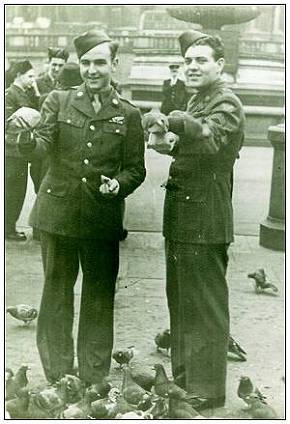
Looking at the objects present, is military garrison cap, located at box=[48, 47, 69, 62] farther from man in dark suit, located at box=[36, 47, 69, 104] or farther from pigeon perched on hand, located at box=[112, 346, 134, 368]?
pigeon perched on hand, located at box=[112, 346, 134, 368]

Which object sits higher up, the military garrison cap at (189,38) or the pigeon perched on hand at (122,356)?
the military garrison cap at (189,38)

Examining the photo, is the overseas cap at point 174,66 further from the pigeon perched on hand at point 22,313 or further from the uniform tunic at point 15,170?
the pigeon perched on hand at point 22,313

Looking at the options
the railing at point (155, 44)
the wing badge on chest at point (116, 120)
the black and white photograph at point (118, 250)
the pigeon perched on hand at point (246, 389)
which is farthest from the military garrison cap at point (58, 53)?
the pigeon perched on hand at point (246, 389)

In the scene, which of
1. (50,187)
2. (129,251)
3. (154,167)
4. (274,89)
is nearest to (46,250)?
(50,187)

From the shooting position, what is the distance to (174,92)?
25.1 feet

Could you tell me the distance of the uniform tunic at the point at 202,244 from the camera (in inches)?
122

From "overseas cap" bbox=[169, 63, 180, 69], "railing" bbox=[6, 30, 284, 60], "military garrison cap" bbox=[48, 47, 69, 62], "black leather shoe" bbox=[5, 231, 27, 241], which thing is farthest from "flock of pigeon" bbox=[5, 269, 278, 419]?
"overseas cap" bbox=[169, 63, 180, 69]

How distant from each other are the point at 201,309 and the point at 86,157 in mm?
868

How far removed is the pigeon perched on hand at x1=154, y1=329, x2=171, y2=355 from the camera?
12.3 ft

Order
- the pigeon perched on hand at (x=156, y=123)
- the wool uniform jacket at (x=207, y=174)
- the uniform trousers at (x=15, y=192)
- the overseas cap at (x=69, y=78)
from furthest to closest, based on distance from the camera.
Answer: the overseas cap at (x=69, y=78)
the uniform trousers at (x=15, y=192)
the wool uniform jacket at (x=207, y=174)
the pigeon perched on hand at (x=156, y=123)

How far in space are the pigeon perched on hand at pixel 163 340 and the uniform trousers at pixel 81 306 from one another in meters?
0.38

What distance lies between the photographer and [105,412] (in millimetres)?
3348

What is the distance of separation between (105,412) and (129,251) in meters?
2.45

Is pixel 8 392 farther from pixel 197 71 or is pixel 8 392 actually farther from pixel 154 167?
pixel 154 167
